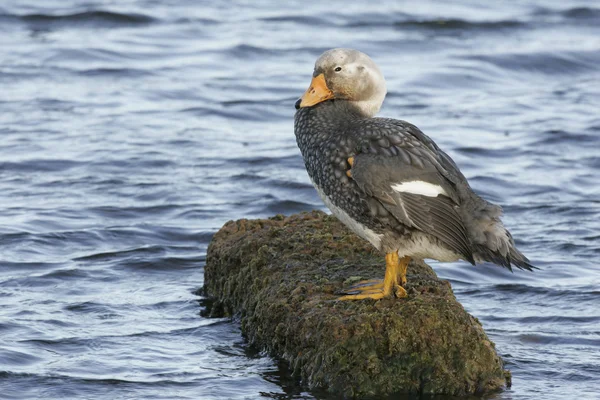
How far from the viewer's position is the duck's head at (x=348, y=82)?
6.46m

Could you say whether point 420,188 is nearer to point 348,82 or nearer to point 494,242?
point 494,242

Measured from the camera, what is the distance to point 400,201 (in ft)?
18.7

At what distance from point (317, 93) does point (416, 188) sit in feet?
3.57

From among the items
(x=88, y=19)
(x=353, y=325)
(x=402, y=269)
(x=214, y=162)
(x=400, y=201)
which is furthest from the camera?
(x=88, y=19)

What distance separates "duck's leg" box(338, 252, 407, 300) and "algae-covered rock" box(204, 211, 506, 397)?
0.14ft

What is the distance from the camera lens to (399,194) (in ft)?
18.8

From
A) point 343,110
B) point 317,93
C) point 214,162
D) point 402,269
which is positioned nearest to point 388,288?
point 402,269

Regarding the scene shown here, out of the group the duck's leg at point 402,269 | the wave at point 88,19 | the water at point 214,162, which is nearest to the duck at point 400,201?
the duck's leg at point 402,269

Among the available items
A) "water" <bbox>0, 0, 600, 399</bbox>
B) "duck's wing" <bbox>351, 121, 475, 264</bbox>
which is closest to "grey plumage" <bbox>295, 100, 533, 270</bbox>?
"duck's wing" <bbox>351, 121, 475, 264</bbox>

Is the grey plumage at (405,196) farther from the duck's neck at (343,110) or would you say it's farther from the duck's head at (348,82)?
the duck's head at (348,82)

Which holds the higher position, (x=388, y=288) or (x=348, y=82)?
(x=348, y=82)

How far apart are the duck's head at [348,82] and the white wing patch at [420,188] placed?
36.7 inches

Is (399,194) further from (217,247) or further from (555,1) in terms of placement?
(555,1)

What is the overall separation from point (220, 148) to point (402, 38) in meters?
5.91
